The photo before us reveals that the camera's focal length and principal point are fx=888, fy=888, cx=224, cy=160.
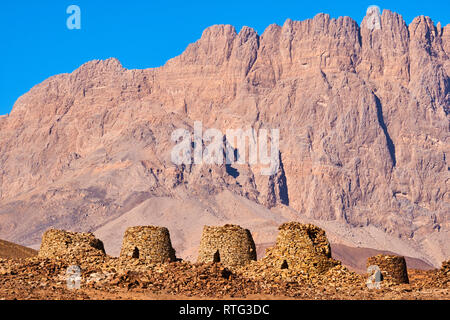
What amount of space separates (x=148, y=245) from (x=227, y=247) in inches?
136

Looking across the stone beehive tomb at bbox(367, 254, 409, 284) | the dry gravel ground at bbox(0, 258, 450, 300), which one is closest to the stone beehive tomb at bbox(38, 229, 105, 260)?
the dry gravel ground at bbox(0, 258, 450, 300)

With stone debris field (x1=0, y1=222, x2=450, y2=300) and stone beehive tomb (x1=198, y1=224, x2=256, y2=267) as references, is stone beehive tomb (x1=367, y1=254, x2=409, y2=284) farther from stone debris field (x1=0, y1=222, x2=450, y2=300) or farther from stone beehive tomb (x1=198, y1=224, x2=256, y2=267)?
stone beehive tomb (x1=198, y1=224, x2=256, y2=267)

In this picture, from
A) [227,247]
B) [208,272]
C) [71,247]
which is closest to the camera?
[208,272]

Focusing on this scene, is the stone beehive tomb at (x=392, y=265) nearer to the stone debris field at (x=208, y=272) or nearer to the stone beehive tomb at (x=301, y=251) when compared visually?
the stone debris field at (x=208, y=272)

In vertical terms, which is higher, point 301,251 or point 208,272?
point 301,251

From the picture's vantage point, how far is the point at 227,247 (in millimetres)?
36281

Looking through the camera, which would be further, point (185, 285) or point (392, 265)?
point (392, 265)

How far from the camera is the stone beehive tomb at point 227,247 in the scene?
1420 inches

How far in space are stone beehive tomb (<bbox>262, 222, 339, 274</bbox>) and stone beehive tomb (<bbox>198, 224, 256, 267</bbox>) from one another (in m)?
4.46

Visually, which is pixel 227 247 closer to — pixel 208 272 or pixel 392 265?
pixel 392 265

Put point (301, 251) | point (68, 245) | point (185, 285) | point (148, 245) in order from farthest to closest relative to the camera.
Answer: point (68, 245) → point (148, 245) → point (301, 251) → point (185, 285)

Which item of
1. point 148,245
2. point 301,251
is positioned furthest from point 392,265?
point 148,245
